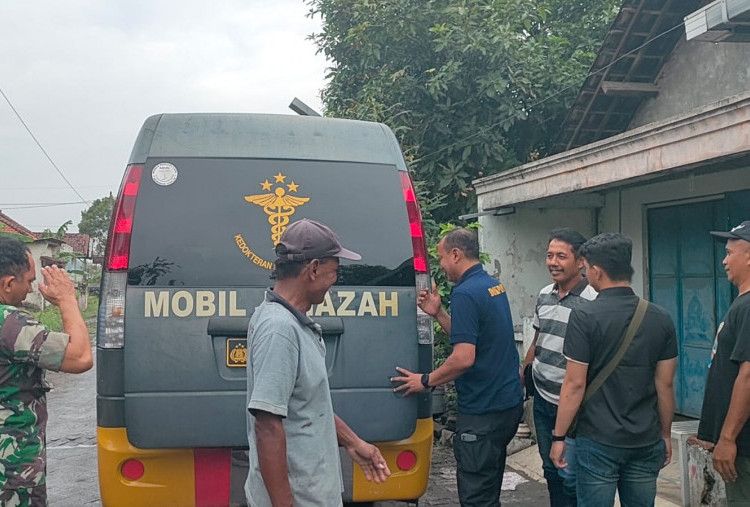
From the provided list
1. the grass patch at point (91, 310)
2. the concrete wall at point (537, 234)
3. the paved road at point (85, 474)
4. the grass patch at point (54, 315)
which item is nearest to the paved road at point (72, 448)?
the paved road at point (85, 474)

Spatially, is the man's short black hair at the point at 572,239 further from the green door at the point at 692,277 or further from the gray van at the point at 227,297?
the green door at the point at 692,277

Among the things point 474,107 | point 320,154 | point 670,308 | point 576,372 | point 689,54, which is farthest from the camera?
point 474,107

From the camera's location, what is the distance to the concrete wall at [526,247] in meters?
8.20

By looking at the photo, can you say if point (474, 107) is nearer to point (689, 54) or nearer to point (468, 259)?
point (689, 54)

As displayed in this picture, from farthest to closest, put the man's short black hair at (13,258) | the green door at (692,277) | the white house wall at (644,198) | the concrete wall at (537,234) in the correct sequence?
the concrete wall at (537,234) < the green door at (692,277) < the white house wall at (644,198) < the man's short black hair at (13,258)

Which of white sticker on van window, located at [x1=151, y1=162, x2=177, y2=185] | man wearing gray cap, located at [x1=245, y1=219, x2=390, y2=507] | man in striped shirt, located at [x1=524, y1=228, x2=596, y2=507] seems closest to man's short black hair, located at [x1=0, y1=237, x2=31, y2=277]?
white sticker on van window, located at [x1=151, y1=162, x2=177, y2=185]

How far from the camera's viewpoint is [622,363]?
3107 millimetres

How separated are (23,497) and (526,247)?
630 centimetres

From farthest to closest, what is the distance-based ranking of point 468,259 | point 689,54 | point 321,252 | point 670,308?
point 689,54
point 670,308
point 468,259
point 321,252

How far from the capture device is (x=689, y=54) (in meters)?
8.16

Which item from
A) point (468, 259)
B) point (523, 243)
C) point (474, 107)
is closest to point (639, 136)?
point (468, 259)

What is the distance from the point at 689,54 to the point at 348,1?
574 cm

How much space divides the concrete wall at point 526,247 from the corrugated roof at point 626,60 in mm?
1629

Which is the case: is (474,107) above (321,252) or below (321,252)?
above
